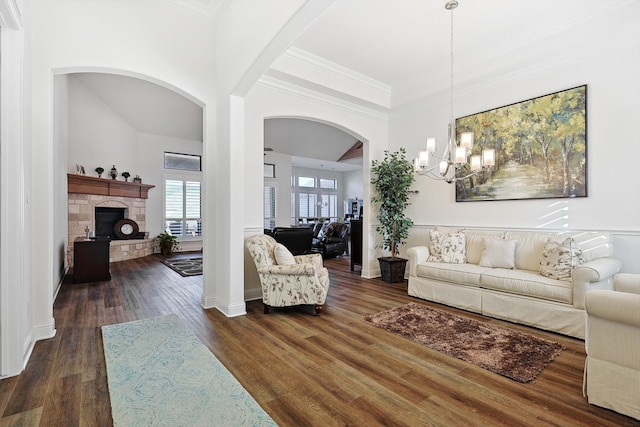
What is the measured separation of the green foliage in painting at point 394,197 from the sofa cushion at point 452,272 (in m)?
1.03

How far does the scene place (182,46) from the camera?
358 centimetres

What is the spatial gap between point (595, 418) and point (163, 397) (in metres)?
2.63

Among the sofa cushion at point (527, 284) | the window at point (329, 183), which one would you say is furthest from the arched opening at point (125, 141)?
the window at point (329, 183)

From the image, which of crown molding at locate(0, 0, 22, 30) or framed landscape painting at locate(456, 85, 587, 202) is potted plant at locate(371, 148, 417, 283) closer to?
framed landscape painting at locate(456, 85, 587, 202)

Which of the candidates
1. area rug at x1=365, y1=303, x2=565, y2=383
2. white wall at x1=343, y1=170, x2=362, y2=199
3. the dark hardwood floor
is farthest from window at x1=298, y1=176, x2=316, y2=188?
area rug at x1=365, y1=303, x2=565, y2=383

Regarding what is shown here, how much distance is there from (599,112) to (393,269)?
3.34m

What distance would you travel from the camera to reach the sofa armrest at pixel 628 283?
2.21 m

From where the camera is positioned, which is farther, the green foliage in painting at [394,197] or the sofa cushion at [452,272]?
the green foliage in painting at [394,197]

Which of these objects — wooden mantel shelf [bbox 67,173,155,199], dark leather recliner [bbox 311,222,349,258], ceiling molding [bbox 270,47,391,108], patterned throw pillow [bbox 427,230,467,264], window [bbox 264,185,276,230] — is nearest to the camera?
ceiling molding [bbox 270,47,391,108]

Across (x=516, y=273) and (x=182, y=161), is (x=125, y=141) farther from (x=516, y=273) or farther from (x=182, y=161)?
(x=516, y=273)

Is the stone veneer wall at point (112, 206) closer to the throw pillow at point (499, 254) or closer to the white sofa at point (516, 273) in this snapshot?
the white sofa at point (516, 273)

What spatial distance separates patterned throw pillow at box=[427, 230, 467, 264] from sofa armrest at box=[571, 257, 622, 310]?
1446mm

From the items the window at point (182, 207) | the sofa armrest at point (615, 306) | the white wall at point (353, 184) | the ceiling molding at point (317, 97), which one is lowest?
the sofa armrest at point (615, 306)

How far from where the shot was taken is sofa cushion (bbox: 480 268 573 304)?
9.83 ft
